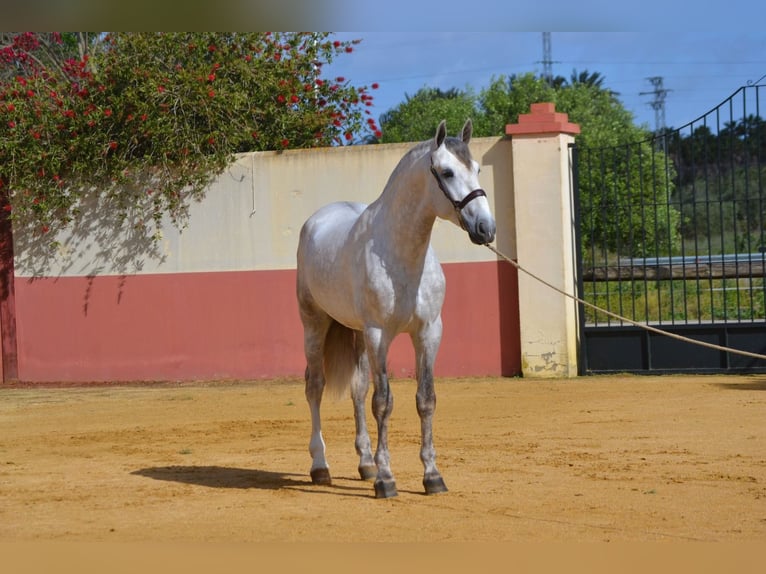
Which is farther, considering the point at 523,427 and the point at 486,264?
the point at 486,264

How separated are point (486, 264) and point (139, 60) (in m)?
5.89

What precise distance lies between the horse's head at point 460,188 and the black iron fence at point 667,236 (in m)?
4.29

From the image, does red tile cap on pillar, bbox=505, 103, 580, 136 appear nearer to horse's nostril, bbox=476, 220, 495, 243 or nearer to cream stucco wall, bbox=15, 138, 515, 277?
cream stucco wall, bbox=15, 138, 515, 277

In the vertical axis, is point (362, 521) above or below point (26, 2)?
below

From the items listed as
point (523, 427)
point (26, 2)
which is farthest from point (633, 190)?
point (26, 2)

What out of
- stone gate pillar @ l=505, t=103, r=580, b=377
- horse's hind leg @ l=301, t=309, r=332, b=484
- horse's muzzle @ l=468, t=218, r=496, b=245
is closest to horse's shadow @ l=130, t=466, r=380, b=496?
horse's hind leg @ l=301, t=309, r=332, b=484

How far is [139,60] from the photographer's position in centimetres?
1609

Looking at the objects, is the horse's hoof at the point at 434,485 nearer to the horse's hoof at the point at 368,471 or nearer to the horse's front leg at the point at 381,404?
the horse's front leg at the point at 381,404

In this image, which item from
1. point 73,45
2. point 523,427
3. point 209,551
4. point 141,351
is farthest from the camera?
point 73,45

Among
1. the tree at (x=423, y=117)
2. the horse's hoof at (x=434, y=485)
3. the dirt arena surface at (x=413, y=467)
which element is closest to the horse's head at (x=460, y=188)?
the horse's hoof at (x=434, y=485)

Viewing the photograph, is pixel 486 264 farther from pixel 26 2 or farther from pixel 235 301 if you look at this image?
pixel 26 2

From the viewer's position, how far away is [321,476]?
7.66 m

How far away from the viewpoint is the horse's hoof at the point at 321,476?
7.65 metres

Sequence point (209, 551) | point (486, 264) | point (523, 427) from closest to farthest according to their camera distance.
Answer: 1. point (209, 551)
2. point (523, 427)
3. point (486, 264)
